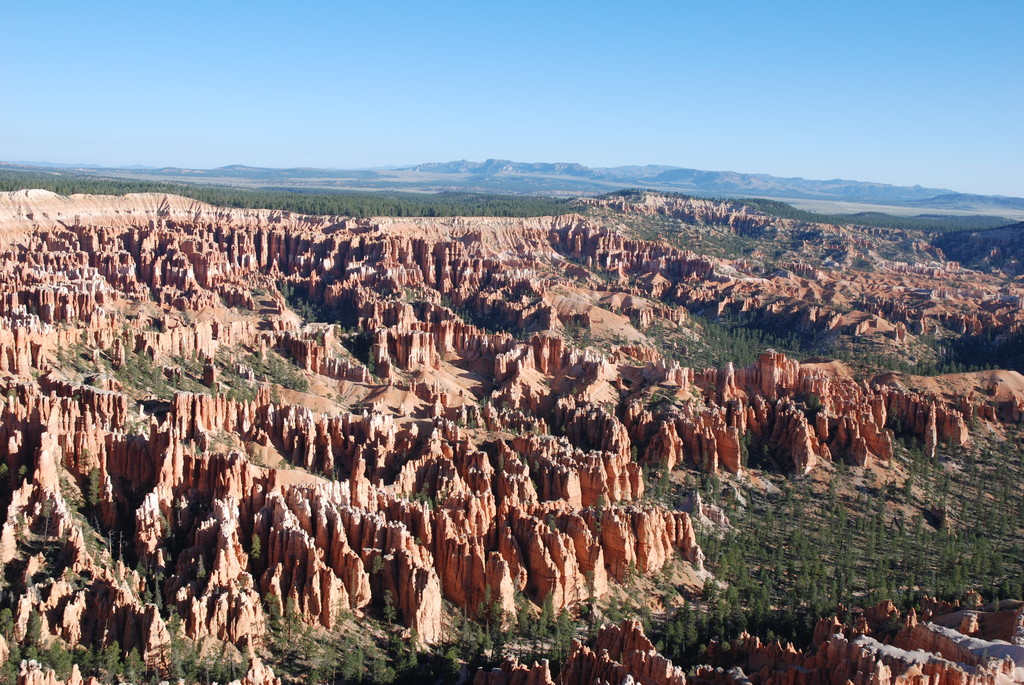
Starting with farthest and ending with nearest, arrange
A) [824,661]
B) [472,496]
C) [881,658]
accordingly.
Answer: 1. [472,496]
2. [824,661]
3. [881,658]

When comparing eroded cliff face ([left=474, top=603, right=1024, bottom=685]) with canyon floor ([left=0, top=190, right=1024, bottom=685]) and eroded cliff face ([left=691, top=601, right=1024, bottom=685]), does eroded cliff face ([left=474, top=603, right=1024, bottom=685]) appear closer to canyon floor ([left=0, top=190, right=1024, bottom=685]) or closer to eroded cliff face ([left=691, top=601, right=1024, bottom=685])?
eroded cliff face ([left=691, top=601, right=1024, bottom=685])

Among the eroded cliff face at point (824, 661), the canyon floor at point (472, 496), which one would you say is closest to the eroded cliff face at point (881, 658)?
the eroded cliff face at point (824, 661)

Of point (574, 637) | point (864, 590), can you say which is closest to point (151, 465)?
point (574, 637)

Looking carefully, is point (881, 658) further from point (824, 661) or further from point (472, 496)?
point (472, 496)

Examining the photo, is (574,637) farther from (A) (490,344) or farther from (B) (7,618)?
(A) (490,344)

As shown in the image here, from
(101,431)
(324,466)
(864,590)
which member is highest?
(101,431)

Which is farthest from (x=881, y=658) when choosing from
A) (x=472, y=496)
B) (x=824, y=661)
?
(x=472, y=496)

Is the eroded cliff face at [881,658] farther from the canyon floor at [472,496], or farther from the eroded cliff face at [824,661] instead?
the canyon floor at [472,496]

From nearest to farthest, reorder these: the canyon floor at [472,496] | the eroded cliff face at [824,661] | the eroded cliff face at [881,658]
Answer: the eroded cliff face at [881,658], the eroded cliff face at [824,661], the canyon floor at [472,496]
